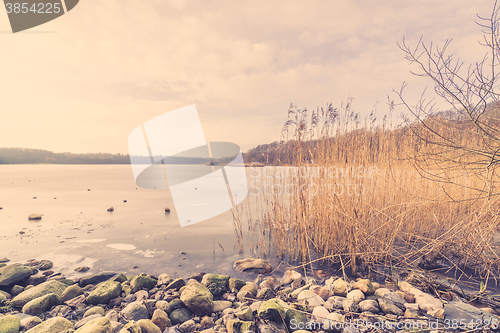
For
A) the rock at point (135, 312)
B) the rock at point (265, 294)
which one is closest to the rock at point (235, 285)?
the rock at point (265, 294)

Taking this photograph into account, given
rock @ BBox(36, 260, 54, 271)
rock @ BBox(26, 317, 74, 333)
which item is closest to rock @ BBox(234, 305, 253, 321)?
rock @ BBox(26, 317, 74, 333)

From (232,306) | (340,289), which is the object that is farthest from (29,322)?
(340,289)

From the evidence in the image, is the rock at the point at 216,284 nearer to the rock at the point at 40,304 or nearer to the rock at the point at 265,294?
the rock at the point at 265,294

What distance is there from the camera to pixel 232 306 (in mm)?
1889

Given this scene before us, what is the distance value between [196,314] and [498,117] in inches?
121

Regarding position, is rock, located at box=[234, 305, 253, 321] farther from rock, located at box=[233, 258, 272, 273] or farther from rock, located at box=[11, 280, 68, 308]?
rock, located at box=[11, 280, 68, 308]

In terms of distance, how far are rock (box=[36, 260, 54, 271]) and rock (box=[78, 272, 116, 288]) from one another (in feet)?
2.37

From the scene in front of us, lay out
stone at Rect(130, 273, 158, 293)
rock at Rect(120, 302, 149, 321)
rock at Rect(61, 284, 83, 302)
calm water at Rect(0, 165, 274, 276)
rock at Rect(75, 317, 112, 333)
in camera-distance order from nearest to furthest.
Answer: rock at Rect(75, 317, 112, 333), rock at Rect(120, 302, 149, 321), rock at Rect(61, 284, 83, 302), stone at Rect(130, 273, 158, 293), calm water at Rect(0, 165, 274, 276)

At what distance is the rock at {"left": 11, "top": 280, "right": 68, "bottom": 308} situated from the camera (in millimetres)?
1921

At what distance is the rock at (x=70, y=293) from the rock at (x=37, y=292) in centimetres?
7

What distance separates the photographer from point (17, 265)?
7.92ft

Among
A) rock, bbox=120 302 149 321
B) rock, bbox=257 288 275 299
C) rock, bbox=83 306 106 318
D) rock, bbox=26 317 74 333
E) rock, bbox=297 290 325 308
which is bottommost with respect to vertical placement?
rock, bbox=257 288 275 299

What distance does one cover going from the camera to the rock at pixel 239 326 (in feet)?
4.77

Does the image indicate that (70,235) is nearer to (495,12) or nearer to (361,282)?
(361,282)
